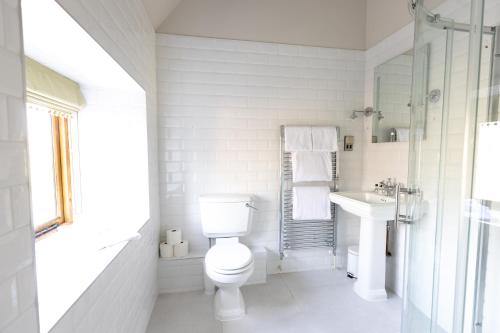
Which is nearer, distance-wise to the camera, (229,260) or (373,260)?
(229,260)

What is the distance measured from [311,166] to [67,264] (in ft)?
6.18

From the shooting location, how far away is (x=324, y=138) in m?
2.34

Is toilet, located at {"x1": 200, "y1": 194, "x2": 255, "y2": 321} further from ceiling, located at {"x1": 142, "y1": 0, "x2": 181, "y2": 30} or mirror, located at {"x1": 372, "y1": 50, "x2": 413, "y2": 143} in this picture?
ceiling, located at {"x1": 142, "y1": 0, "x2": 181, "y2": 30}

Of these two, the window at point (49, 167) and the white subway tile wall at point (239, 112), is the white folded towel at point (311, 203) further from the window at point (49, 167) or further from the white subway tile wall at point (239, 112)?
the window at point (49, 167)

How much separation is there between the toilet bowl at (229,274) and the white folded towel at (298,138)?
0.97 m

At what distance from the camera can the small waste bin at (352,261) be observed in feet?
7.75

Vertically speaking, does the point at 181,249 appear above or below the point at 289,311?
above

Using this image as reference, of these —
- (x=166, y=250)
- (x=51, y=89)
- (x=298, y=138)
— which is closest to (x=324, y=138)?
(x=298, y=138)

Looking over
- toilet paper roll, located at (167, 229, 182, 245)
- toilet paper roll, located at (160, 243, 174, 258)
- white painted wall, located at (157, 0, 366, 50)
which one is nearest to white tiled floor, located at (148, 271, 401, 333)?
toilet paper roll, located at (160, 243, 174, 258)

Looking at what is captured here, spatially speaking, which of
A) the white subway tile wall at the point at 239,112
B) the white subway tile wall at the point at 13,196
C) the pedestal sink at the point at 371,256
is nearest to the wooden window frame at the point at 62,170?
the white subway tile wall at the point at 239,112

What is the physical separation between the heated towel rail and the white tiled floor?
13.5 inches

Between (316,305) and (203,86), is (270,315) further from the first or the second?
(203,86)

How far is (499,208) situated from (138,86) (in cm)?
209

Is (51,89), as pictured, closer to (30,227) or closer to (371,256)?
(30,227)
